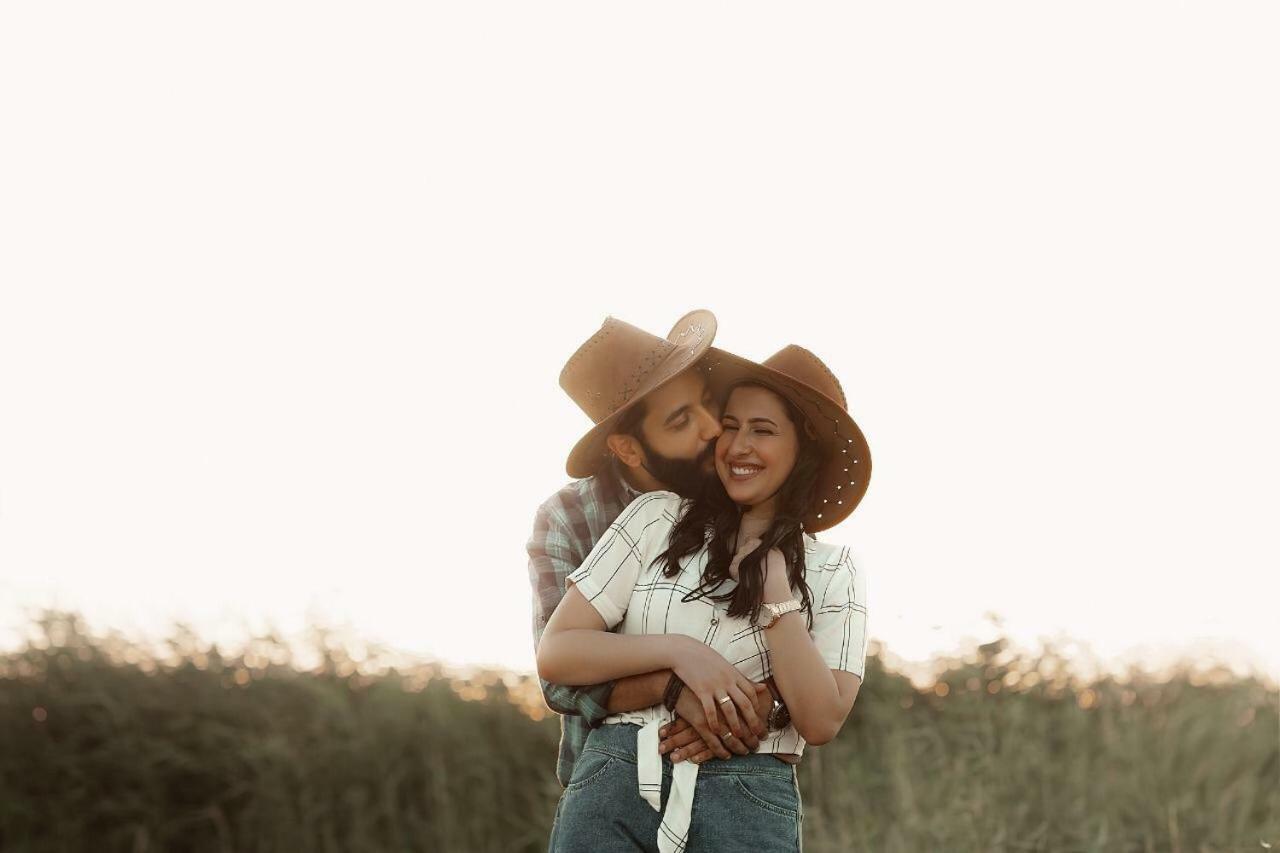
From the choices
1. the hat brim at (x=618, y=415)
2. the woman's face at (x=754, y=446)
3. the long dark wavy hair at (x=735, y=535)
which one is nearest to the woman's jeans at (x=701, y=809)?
the long dark wavy hair at (x=735, y=535)

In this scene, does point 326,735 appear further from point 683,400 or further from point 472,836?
point 683,400

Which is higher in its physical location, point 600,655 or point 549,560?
point 549,560

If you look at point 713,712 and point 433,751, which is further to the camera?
point 433,751

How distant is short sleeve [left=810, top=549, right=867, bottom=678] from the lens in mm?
3279

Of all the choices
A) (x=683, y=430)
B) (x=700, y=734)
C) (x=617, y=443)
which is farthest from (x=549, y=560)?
(x=700, y=734)

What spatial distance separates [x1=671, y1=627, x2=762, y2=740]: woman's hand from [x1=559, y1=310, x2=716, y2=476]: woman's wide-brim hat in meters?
0.73

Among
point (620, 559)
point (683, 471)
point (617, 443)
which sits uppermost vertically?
point (617, 443)

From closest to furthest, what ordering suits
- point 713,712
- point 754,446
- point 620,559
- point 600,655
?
point 713,712
point 600,655
point 620,559
point 754,446

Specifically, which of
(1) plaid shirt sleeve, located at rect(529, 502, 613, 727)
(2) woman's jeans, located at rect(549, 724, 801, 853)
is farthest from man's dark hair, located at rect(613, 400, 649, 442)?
(2) woman's jeans, located at rect(549, 724, 801, 853)

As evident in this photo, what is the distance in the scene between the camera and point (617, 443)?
379 centimetres

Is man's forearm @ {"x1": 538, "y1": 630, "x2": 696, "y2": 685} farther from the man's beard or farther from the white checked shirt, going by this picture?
the man's beard

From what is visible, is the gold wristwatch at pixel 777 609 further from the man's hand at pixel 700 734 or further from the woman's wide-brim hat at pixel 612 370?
the woman's wide-brim hat at pixel 612 370

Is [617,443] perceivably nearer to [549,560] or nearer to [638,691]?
[549,560]

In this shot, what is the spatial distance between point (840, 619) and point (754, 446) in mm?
470
